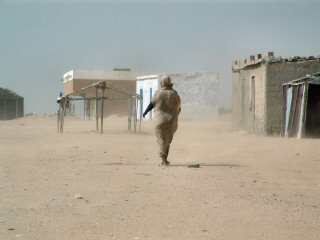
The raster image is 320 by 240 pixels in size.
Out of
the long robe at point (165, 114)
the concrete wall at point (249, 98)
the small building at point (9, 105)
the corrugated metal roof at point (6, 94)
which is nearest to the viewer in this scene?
the long robe at point (165, 114)

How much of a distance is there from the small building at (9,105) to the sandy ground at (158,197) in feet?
126

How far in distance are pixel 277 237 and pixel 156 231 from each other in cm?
107

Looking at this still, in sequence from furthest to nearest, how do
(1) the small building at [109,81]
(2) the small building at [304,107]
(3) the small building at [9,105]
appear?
(3) the small building at [9,105], (1) the small building at [109,81], (2) the small building at [304,107]

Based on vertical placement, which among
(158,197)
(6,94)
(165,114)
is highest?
(165,114)

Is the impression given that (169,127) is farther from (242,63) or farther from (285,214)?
(242,63)

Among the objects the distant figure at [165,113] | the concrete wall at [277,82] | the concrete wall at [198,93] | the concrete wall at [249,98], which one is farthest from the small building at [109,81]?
the distant figure at [165,113]

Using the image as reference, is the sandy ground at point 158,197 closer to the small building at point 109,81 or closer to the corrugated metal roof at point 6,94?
the small building at point 109,81

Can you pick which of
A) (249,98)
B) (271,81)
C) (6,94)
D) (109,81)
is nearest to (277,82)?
(271,81)

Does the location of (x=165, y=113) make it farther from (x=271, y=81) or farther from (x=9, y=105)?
(x=9, y=105)

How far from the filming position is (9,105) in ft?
170

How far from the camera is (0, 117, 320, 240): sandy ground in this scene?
5.58 meters

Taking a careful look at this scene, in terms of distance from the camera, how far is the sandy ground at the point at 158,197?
220 inches

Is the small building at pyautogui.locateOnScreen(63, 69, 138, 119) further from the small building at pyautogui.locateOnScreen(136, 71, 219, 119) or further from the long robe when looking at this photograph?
the long robe

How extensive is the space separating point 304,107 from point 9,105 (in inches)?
1484
